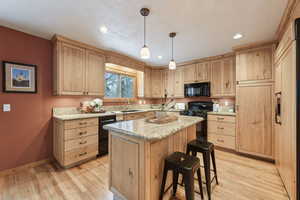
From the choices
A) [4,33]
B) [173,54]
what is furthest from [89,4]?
[173,54]

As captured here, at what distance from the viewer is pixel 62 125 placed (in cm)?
239

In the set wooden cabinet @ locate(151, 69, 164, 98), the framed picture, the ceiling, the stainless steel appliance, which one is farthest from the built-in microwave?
the framed picture

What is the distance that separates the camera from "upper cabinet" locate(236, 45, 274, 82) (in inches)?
107

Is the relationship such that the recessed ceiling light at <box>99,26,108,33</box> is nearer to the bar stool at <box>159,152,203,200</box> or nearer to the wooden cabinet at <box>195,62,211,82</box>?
the bar stool at <box>159,152,203,200</box>

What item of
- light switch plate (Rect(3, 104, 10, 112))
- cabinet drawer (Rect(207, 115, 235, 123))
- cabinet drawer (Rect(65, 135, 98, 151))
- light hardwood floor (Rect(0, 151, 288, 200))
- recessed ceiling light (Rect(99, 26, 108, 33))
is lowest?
light hardwood floor (Rect(0, 151, 288, 200))

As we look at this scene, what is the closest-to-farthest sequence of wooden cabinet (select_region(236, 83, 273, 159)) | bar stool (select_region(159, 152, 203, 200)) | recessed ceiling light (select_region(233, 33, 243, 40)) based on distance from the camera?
bar stool (select_region(159, 152, 203, 200)) < recessed ceiling light (select_region(233, 33, 243, 40)) < wooden cabinet (select_region(236, 83, 273, 159))

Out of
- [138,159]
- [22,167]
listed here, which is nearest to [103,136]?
[22,167]

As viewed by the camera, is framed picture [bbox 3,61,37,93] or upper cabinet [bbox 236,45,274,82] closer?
framed picture [bbox 3,61,37,93]

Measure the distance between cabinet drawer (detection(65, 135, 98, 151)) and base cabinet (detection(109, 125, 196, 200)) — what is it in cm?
124

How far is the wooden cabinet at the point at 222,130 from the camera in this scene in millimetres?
3135

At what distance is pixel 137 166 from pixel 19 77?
271 centimetres

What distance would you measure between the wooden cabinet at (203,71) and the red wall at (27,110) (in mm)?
3802

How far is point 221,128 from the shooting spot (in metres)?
3.27

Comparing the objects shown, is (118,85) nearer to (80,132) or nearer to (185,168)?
(80,132)
